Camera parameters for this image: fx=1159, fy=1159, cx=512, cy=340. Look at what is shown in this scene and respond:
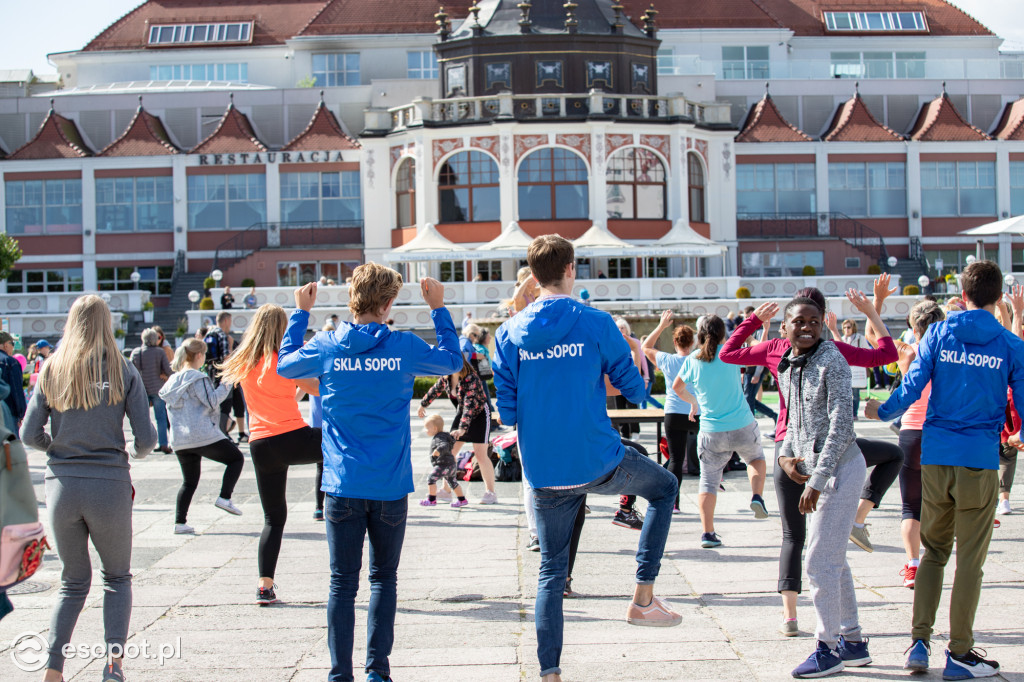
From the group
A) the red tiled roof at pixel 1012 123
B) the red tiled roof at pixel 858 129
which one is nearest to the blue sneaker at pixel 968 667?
the red tiled roof at pixel 858 129

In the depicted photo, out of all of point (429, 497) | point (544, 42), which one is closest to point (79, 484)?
point (429, 497)

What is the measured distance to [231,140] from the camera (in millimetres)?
46312

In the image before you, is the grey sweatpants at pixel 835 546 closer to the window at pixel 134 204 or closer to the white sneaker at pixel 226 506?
the white sneaker at pixel 226 506

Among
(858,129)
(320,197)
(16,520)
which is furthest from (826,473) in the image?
(858,129)

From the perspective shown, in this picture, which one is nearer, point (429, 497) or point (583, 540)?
point (583, 540)

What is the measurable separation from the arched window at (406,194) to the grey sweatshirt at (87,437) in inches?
1472

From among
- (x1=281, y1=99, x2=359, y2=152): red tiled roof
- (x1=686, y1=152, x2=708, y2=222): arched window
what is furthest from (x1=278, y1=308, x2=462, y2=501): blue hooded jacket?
(x1=281, y1=99, x2=359, y2=152): red tiled roof

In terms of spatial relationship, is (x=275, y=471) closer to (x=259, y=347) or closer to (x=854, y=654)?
(x=259, y=347)

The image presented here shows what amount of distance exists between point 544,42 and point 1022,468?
3174cm

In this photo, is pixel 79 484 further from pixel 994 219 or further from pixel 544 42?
pixel 994 219

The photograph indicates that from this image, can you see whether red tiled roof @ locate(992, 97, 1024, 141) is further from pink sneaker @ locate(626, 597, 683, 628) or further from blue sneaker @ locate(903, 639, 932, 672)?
pink sneaker @ locate(626, 597, 683, 628)

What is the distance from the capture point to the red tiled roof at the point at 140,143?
4622 cm

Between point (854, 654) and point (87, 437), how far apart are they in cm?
382

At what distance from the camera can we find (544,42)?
137ft
